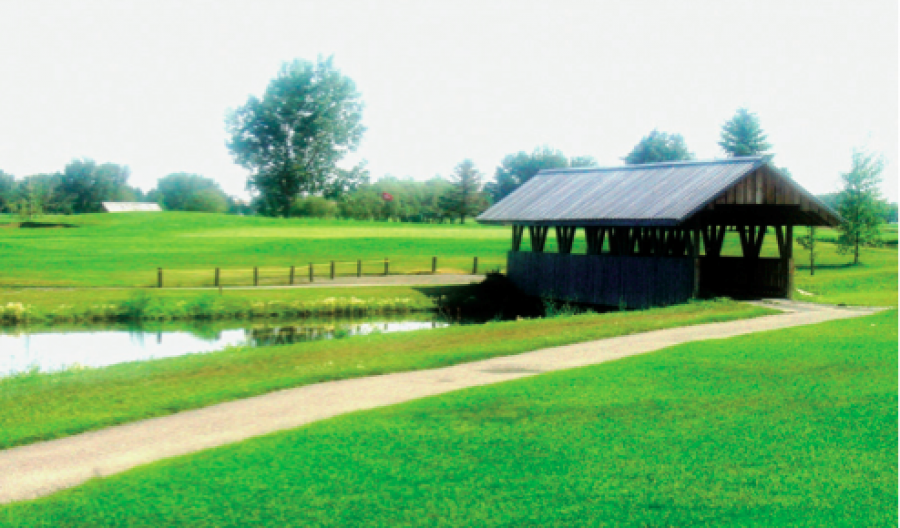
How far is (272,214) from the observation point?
Result: 90812 mm

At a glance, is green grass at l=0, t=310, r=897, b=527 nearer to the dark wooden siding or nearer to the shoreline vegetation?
the dark wooden siding

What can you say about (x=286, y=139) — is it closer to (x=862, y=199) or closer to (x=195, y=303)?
(x=862, y=199)

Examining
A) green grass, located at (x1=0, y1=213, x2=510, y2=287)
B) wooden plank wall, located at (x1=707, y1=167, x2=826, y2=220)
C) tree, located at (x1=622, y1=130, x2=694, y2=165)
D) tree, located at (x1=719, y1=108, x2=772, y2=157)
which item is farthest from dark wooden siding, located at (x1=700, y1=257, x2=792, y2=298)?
tree, located at (x1=622, y1=130, x2=694, y2=165)

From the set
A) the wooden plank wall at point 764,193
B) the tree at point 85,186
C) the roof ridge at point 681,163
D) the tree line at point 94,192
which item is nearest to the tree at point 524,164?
the tree line at point 94,192

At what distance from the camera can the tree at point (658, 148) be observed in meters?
101

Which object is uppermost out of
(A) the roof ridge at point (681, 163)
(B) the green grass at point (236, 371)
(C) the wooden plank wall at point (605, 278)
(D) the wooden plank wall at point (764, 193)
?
(A) the roof ridge at point (681, 163)

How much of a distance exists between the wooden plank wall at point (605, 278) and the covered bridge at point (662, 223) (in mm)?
34

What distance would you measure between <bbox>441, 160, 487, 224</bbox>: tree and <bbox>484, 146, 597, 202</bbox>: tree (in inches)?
272

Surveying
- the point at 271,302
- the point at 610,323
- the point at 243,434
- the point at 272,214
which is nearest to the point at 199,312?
the point at 271,302

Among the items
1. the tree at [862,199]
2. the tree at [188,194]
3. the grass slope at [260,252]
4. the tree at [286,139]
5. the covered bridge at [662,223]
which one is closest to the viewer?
the covered bridge at [662,223]

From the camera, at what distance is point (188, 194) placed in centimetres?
13400

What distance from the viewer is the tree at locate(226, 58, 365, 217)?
91.1 metres

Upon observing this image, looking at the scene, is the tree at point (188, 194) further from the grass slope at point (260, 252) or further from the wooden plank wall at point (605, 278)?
the wooden plank wall at point (605, 278)

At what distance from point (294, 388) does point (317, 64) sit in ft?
283
